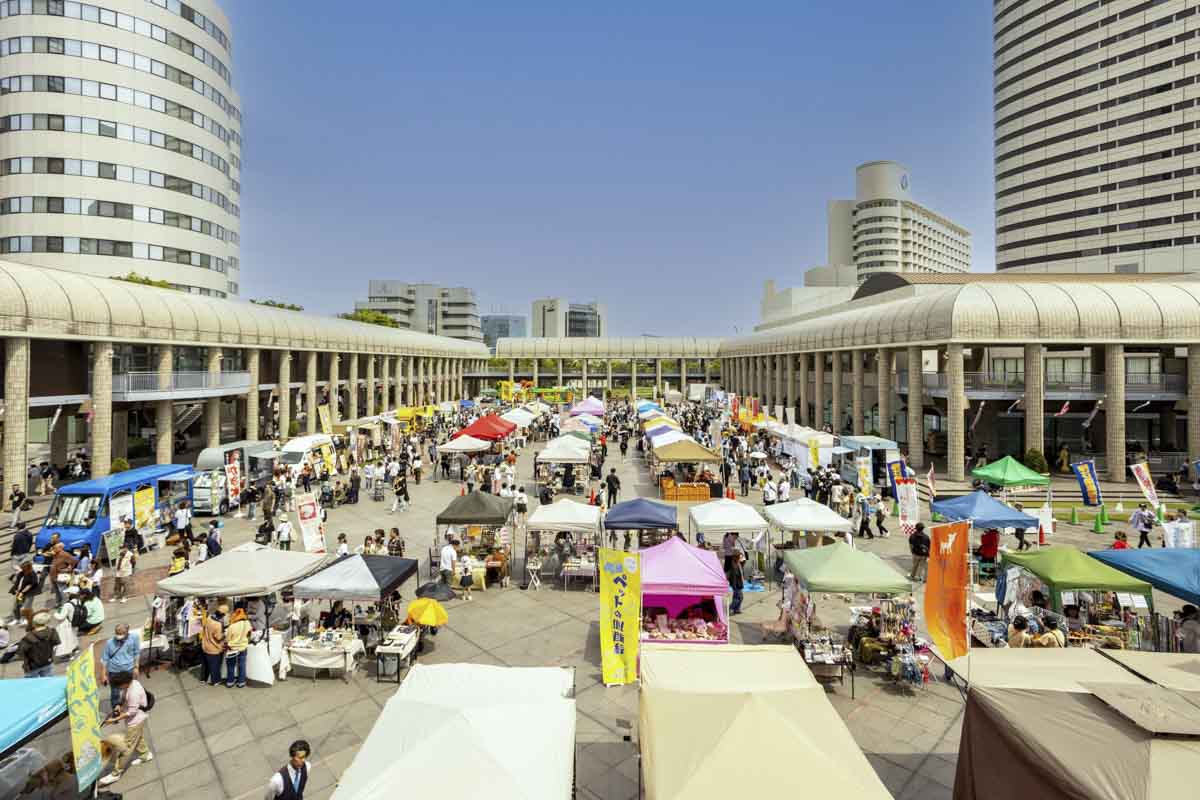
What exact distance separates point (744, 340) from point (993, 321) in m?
47.8

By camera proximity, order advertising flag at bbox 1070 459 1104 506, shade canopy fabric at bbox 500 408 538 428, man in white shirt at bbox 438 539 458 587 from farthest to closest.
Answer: shade canopy fabric at bbox 500 408 538 428, advertising flag at bbox 1070 459 1104 506, man in white shirt at bbox 438 539 458 587

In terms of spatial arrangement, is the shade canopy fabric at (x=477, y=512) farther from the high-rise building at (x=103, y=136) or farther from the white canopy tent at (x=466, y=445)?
the high-rise building at (x=103, y=136)

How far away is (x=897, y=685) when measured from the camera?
10430 mm

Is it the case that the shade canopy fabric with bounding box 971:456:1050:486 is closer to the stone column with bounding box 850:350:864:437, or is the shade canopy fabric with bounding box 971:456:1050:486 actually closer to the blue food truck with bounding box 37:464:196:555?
the stone column with bounding box 850:350:864:437

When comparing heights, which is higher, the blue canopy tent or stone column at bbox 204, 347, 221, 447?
stone column at bbox 204, 347, 221, 447

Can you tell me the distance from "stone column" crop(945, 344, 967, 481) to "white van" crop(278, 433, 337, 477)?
1201 inches

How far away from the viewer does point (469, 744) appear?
586cm

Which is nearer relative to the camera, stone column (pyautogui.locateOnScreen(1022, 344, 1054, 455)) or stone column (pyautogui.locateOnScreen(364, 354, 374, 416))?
stone column (pyautogui.locateOnScreen(1022, 344, 1054, 455))

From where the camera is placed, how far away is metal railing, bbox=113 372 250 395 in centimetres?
2775

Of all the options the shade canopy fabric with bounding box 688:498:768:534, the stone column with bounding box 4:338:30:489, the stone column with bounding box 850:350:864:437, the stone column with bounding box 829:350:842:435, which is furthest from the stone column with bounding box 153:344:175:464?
the stone column with bounding box 829:350:842:435

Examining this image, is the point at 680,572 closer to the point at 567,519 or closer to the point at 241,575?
the point at 567,519

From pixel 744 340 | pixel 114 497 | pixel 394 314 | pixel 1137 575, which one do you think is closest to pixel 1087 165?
pixel 744 340

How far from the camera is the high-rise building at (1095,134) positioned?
235 ft

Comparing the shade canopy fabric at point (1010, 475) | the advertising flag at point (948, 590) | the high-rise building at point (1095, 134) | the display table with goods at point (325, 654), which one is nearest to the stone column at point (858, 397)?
the shade canopy fabric at point (1010, 475)
